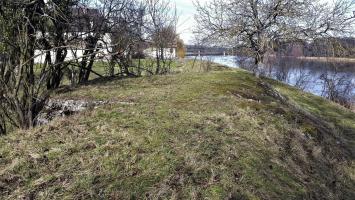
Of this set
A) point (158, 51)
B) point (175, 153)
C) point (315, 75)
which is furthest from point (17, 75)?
point (315, 75)

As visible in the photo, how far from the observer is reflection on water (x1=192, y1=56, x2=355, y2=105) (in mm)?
22444

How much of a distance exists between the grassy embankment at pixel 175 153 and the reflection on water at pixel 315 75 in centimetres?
1071

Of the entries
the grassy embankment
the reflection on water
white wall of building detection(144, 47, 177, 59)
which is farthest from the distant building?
the grassy embankment

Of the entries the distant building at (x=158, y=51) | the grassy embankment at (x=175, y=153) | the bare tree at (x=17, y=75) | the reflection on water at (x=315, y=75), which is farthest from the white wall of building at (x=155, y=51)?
the bare tree at (x=17, y=75)

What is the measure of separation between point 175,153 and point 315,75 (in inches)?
1241

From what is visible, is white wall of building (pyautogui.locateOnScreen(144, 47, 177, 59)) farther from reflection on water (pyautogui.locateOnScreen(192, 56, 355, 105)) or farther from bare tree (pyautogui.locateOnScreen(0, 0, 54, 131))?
bare tree (pyautogui.locateOnScreen(0, 0, 54, 131))

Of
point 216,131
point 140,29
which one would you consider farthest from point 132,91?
point 140,29

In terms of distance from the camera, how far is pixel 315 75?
33.0m

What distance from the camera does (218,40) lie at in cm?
1648

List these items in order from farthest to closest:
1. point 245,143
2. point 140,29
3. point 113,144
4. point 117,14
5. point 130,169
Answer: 1. point 140,29
2. point 117,14
3. point 245,143
4. point 113,144
5. point 130,169

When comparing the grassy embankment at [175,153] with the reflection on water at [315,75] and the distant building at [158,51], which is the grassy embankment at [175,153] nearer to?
the distant building at [158,51]

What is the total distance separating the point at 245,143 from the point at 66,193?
2460mm

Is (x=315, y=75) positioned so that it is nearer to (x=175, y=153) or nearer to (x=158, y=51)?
(x=158, y=51)

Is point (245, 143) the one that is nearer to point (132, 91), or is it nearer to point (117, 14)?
point (132, 91)
